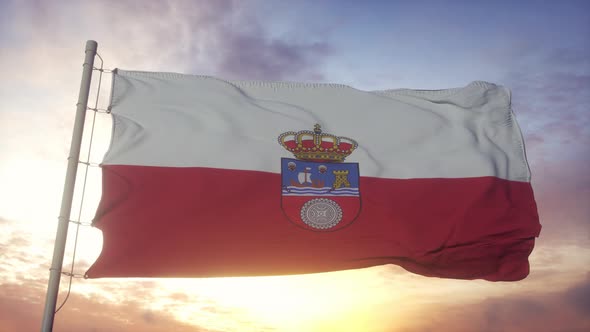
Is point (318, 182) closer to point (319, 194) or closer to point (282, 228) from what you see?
point (319, 194)

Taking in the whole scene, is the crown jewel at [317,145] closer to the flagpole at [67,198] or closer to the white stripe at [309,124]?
the white stripe at [309,124]

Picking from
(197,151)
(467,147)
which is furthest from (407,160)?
(197,151)

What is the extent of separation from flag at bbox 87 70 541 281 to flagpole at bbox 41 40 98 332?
1.94 feet

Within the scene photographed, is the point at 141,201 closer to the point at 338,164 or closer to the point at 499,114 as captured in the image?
the point at 338,164

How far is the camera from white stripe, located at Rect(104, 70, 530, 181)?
9719 millimetres

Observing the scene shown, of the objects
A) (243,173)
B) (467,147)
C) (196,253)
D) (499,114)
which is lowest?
(196,253)

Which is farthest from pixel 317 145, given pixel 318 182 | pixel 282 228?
pixel 282 228

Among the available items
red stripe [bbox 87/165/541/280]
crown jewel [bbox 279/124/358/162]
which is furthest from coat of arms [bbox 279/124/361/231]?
red stripe [bbox 87/165/541/280]

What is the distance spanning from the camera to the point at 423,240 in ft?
32.7

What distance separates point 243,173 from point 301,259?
154 cm

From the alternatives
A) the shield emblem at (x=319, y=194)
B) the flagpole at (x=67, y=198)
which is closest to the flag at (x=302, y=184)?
the shield emblem at (x=319, y=194)

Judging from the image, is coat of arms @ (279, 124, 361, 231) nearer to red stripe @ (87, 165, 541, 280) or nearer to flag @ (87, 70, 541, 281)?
flag @ (87, 70, 541, 281)

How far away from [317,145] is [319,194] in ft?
3.11

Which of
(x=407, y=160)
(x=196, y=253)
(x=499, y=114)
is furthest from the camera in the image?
(x=499, y=114)
